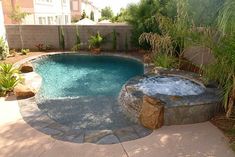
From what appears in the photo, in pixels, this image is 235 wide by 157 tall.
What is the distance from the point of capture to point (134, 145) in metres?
5.21

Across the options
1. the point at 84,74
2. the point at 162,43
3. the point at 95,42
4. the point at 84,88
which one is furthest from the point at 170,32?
the point at 95,42

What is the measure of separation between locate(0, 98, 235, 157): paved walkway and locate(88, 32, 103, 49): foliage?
11446 mm

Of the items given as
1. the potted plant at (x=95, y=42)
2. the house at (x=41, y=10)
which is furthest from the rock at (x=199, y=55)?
the house at (x=41, y=10)

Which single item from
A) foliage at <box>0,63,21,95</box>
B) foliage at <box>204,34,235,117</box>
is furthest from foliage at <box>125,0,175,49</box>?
foliage at <box>0,63,21,95</box>

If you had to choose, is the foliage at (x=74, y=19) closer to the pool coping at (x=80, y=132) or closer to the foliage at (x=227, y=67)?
the pool coping at (x=80, y=132)

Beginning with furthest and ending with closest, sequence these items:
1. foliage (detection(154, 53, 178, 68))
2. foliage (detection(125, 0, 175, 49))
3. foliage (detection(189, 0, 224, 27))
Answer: foliage (detection(125, 0, 175, 49)) < foliage (detection(154, 53, 178, 68)) < foliage (detection(189, 0, 224, 27))

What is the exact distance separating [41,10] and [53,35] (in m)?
9.47

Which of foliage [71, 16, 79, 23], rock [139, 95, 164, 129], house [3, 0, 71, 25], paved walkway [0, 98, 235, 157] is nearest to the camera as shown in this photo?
paved walkway [0, 98, 235, 157]

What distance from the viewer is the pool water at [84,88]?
22.7ft

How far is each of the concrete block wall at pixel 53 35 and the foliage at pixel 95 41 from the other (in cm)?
44

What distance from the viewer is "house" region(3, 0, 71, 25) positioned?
2181cm

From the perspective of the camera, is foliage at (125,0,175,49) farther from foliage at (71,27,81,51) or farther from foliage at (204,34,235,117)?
foliage at (204,34,235,117)

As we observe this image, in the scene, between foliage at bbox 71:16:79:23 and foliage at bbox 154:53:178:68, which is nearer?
foliage at bbox 154:53:178:68

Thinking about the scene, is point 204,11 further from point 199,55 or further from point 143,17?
point 143,17
